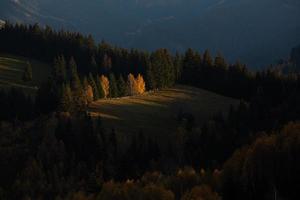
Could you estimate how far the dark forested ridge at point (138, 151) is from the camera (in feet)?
305

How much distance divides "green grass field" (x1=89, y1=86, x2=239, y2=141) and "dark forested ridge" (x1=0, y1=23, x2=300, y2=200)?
11.7 ft

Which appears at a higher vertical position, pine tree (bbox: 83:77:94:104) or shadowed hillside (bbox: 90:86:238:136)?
pine tree (bbox: 83:77:94:104)

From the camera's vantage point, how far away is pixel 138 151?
126 metres

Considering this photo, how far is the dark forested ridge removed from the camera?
92938mm

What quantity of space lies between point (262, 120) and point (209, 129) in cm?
1939

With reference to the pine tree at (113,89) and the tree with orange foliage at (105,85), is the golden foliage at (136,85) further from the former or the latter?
the tree with orange foliage at (105,85)

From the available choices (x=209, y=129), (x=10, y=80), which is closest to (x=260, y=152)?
(x=209, y=129)

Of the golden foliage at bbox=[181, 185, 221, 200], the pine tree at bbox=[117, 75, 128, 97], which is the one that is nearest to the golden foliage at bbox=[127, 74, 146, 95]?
the pine tree at bbox=[117, 75, 128, 97]

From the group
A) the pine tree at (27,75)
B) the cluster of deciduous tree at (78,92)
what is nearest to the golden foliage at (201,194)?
the cluster of deciduous tree at (78,92)

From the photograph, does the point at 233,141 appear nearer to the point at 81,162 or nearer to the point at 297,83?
the point at 81,162

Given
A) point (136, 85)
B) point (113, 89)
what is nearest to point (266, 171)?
point (113, 89)

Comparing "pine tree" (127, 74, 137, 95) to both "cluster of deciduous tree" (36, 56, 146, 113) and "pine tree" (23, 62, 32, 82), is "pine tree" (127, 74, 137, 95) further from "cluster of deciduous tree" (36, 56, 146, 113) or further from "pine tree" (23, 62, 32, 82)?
"pine tree" (23, 62, 32, 82)

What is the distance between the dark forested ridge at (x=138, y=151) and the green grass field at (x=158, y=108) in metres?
3.56

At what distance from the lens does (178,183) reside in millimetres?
95625
